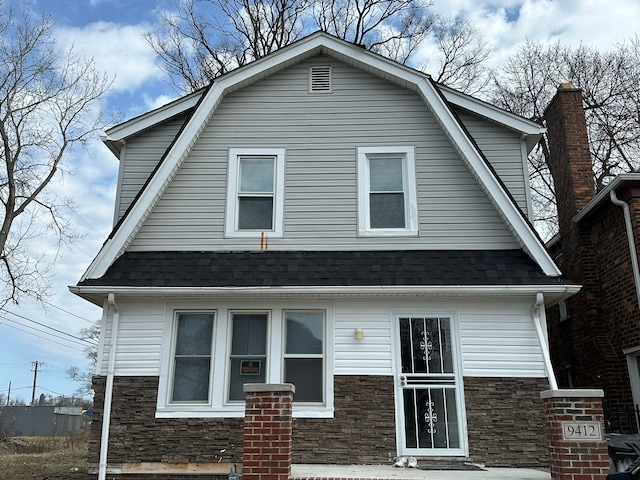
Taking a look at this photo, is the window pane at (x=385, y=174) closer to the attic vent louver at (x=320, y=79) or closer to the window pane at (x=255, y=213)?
the attic vent louver at (x=320, y=79)

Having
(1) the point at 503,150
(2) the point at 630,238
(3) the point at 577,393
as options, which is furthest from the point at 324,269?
(2) the point at 630,238

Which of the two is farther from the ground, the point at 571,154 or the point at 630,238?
the point at 571,154

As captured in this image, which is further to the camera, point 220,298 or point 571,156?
point 571,156

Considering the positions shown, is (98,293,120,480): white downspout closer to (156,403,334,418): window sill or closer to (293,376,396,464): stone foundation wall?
(156,403,334,418): window sill

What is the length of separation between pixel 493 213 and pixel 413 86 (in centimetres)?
256

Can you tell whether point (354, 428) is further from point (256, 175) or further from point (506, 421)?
point (256, 175)

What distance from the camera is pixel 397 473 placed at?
6.93 m

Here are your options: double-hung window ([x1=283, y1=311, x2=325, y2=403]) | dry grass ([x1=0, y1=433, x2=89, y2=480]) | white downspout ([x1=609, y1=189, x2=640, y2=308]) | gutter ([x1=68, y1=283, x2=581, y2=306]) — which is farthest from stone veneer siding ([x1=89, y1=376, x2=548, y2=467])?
dry grass ([x1=0, y1=433, x2=89, y2=480])

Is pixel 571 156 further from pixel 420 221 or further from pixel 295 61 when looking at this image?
pixel 295 61

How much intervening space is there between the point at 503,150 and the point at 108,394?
24.6 ft

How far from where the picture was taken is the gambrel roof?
852 cm

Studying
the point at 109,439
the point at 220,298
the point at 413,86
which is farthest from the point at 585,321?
the point at 109,439

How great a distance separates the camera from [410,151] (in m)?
9.35

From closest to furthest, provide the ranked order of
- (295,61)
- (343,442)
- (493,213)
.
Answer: (343,442) → (493,213) → (295,61)
